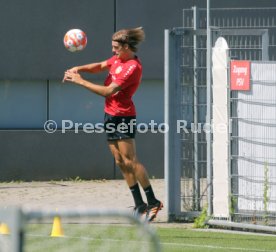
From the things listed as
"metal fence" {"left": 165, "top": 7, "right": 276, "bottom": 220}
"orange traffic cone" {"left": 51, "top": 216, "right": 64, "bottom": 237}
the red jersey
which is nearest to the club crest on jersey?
the red jersey

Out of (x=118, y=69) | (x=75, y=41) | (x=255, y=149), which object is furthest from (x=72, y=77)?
(x=255, y=149)

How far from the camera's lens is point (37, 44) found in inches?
669

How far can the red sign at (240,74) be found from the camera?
35.9 ft

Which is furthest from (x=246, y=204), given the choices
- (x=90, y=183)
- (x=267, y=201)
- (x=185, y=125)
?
(x=90, y=183)

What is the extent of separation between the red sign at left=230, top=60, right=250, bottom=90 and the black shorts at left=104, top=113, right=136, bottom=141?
1.23 m

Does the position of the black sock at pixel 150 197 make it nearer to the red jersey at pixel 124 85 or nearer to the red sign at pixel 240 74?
the red jersey at pixel 124 85

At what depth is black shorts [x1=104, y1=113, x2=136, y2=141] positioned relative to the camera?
11.1 m

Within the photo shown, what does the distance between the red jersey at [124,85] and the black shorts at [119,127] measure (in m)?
0.06

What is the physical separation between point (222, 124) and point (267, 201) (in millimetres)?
1035

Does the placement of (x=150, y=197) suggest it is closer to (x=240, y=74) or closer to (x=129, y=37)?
(x=240, y=74)

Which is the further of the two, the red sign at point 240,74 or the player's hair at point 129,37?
the player's hair at point 129,37

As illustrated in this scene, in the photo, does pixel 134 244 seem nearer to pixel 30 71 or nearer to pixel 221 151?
pixel 221 151

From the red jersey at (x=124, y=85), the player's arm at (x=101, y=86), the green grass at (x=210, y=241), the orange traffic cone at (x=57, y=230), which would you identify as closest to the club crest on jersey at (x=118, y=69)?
the red jersey at (x=124, y=85)

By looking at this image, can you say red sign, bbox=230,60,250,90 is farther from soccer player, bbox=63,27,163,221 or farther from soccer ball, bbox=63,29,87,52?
soccer ball, bbox=63,29,87,52
